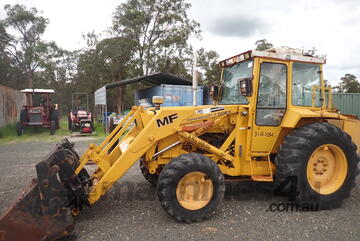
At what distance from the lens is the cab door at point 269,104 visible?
13.1 feet

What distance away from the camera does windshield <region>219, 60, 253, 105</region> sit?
4.13 metres

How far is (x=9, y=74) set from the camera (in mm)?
34781

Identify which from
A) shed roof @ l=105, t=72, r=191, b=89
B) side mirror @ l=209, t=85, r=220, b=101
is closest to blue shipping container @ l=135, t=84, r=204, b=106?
shed roof @ l=105, t=72, r=191, b=89

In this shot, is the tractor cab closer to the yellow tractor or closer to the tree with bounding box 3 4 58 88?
the yellow tractor

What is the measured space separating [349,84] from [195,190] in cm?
4901

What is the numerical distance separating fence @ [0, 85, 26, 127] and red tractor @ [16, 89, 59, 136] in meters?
1.69

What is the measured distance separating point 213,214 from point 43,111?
43.6 ft

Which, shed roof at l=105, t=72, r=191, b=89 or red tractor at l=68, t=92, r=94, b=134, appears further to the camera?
shed roof at l=105, t=72, r=191, b=89

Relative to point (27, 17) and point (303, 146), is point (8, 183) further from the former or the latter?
point (27, 17)

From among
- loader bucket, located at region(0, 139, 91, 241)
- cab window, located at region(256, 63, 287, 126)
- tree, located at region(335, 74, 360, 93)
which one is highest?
tree, located at region(335, 74, 360, 93)

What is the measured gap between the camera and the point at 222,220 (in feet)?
11.4

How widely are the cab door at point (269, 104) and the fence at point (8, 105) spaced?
15314 mm

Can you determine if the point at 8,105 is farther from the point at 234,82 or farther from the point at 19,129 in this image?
the point at 234,82

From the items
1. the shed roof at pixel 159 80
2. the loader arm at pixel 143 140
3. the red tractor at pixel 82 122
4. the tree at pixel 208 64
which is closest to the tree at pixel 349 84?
the tree at pixel 208 64
